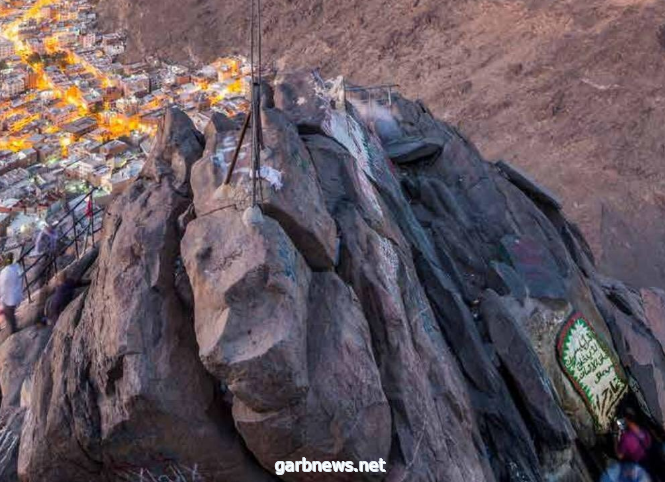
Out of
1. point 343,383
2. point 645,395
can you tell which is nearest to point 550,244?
point 645,395

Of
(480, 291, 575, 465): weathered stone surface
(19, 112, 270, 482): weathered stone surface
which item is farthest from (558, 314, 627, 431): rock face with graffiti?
(19, 112, 270, 482): weathered stone surface

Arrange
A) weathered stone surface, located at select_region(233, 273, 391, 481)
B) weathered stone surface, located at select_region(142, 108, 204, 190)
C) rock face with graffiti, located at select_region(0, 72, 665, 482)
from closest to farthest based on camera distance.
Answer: weathered stone surface, located at select_region(233, 273, 391, 481) → rock face with graffiti, located at select_region(0, 72, 665, 482) → weathered stone surface, located at select_region(142, 108, 204, 190)

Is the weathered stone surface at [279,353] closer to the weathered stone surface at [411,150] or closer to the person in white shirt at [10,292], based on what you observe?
the person in white shirt at [10,292]

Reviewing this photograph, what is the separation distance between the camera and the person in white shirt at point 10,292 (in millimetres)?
10609

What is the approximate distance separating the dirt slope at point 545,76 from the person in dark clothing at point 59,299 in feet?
74.9

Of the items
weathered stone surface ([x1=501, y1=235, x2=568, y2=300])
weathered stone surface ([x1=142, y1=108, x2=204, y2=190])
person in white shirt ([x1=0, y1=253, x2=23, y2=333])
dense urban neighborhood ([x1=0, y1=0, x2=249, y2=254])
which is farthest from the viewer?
dense urban neighborhood ([x1=0, y1=0, x2=249, y2=254])

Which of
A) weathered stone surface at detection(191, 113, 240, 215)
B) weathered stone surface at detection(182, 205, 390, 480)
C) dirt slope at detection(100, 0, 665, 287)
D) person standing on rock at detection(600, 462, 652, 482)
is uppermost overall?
dirt slope at detection(100, 0, 665, 287)

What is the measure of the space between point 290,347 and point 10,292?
23.0 ft

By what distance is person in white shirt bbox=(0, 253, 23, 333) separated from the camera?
10.6m

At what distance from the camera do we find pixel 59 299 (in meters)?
10.6

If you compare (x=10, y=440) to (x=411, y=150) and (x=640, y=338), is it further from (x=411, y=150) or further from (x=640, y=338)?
(x=640, y=338)

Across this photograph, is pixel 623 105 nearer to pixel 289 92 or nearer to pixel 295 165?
pixel 289 92

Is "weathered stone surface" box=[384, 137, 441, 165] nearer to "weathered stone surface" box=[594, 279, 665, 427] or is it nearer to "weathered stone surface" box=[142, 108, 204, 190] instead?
"weathered stone surface" box=[594, 279, 665, 427]

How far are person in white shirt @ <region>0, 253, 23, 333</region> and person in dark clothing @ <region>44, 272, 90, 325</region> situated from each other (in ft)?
1.94
